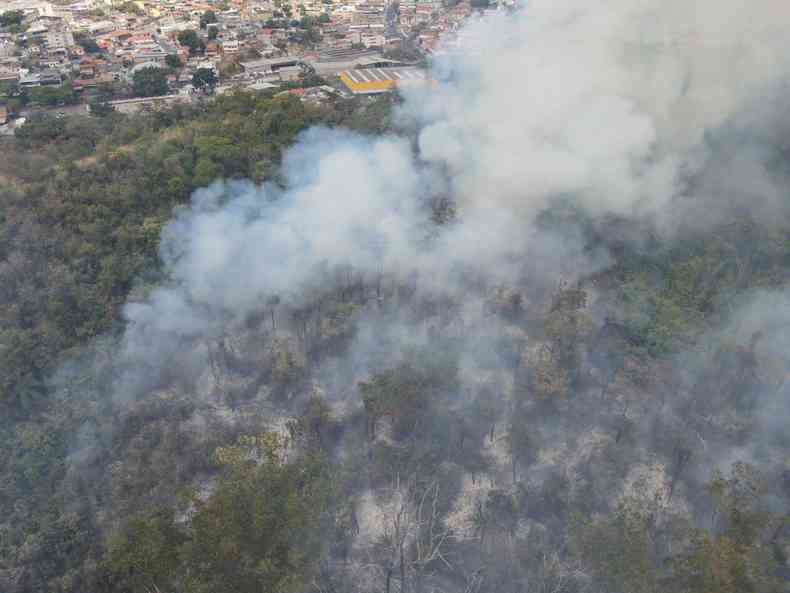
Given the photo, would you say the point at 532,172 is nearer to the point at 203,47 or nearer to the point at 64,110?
the point at 64,110

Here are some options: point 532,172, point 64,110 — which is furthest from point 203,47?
point 532,172

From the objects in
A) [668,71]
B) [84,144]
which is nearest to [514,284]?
[668,71]

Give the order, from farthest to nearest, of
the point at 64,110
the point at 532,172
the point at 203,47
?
the point at 203,47 < the point at 64,110 < the point at 532,172

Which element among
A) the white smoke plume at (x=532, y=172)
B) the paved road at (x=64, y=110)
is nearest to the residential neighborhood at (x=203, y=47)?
the paved road at (x=64, y=110)

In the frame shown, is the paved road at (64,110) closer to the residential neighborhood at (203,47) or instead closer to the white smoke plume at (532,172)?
the residential neighborhood at (203,47)

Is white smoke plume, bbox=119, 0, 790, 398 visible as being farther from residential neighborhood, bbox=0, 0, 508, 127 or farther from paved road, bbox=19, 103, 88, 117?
paved road, bbox=19, 103, 88, 117

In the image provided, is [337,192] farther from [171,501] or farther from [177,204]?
[171,501]

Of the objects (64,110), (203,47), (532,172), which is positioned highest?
(532,172)

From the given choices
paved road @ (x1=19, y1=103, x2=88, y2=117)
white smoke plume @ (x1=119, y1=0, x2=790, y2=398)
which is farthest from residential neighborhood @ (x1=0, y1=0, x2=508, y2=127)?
white smoke plume @ (x1=119, y1=0, x2=790, y2=398)

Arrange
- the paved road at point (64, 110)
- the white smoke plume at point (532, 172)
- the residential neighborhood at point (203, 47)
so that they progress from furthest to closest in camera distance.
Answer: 1. the residential neighborhood at point (203, 47)
2. the paved road at point (64, 110)
3. the white smoke plume at point (532, 172)
